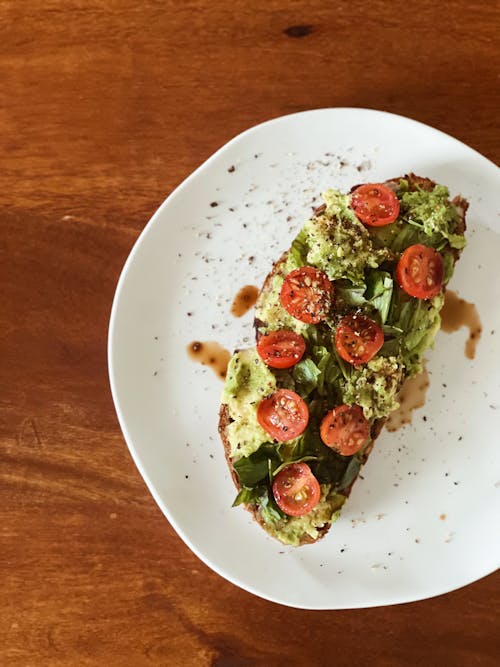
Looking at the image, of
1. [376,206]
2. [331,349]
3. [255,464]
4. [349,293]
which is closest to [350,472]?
[255,464]

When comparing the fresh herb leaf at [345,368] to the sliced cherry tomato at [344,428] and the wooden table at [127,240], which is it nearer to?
the sliced cherry tomato at [344,428]

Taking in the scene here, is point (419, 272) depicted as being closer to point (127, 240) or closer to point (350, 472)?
point (350, 472)

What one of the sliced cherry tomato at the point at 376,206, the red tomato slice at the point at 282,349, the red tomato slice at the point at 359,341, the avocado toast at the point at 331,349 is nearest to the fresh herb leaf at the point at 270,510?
the avocado toast at the point at 331,349

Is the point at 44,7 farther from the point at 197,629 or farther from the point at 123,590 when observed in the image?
the point at 197,629

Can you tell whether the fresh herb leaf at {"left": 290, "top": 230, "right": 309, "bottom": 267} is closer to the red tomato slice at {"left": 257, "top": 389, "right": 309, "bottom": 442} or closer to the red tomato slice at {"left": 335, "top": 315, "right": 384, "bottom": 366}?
the red tomato slice at {"left": 335, "top": 315, "right": 384, "bottom": 366}

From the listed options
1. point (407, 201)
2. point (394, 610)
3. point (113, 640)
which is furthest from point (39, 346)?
point (394, 610)

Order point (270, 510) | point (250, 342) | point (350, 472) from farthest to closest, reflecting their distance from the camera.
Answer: point (250, 342) < point (350, 472) < point (270, 510)
